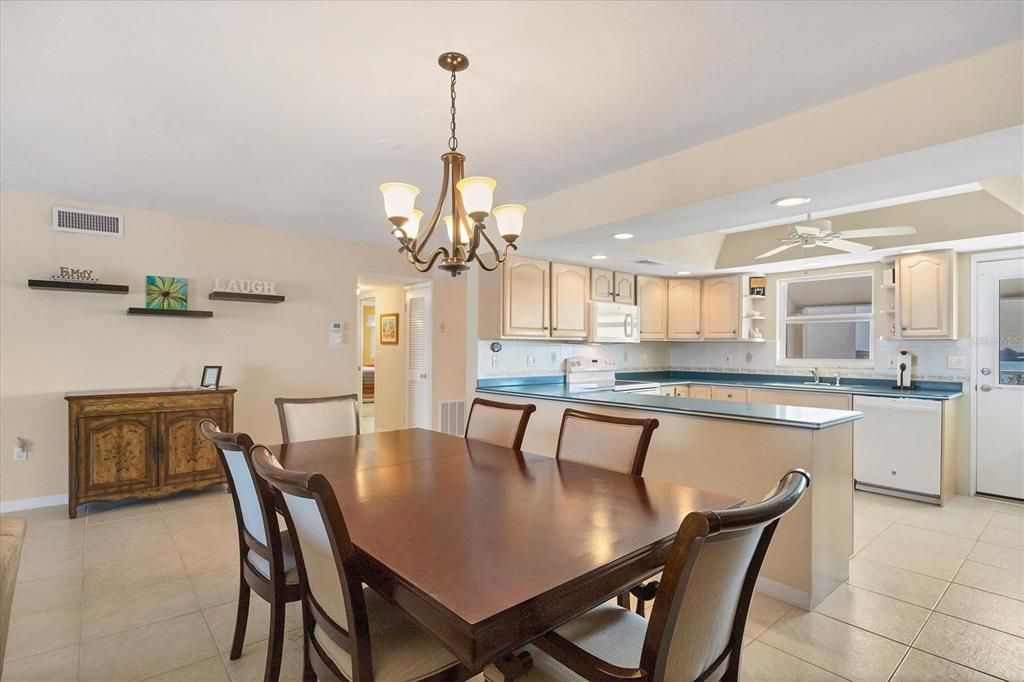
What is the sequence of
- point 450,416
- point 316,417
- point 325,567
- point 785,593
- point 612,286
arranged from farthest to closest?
point 450,416
point 612,286
point 316,417
point 785,593
point 325,567

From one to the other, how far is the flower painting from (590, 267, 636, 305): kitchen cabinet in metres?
3.64

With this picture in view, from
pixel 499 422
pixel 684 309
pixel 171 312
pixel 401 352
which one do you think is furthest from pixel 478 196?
pixel 401 352

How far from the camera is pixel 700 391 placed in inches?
223

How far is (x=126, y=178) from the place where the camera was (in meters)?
3.27

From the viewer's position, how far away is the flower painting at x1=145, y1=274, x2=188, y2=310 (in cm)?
404

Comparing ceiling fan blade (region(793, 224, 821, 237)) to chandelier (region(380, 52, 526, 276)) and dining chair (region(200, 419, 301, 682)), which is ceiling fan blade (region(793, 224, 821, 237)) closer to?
chandelier (region(380, 52, 526, 276))

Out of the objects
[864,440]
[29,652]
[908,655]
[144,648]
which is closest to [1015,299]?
[864,440]

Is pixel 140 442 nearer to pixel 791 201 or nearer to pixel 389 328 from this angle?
pixel 389 328

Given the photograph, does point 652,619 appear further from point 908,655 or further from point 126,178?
point 126,178

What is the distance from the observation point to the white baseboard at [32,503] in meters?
3.59

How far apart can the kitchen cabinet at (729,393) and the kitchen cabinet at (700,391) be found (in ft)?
0.20

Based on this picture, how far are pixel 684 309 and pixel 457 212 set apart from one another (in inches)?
167

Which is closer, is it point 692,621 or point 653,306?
point 692,621

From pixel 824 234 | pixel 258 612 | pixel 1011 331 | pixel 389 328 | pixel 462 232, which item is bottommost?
pixel 258 612
